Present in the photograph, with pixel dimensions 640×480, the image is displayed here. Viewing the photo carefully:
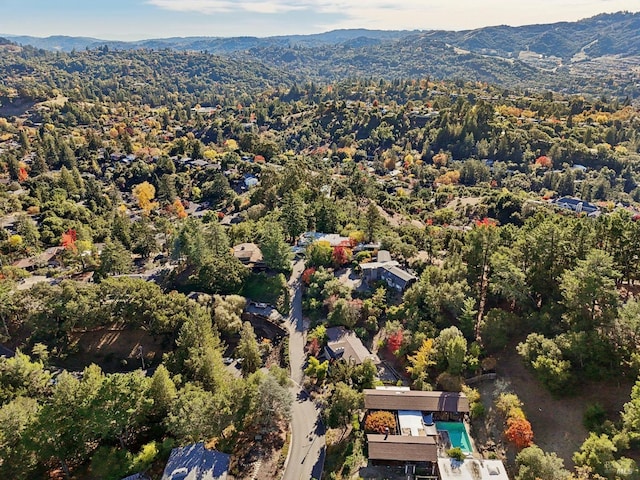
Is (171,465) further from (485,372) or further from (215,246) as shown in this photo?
(215,246)

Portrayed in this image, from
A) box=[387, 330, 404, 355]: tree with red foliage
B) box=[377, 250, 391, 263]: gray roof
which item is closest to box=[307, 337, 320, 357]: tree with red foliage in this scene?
box=[387, 330, 404, 355]: tree with red foliage

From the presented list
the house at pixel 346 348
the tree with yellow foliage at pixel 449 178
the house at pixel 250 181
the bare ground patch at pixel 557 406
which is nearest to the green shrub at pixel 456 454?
the bare ground patch at pixel 557 406

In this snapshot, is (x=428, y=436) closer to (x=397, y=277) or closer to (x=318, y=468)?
(x=318, y=468)

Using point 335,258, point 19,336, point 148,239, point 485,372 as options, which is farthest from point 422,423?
point 148,239

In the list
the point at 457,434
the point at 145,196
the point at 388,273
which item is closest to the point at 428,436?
the point at 457,434

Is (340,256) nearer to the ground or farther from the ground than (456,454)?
farther from the ground
